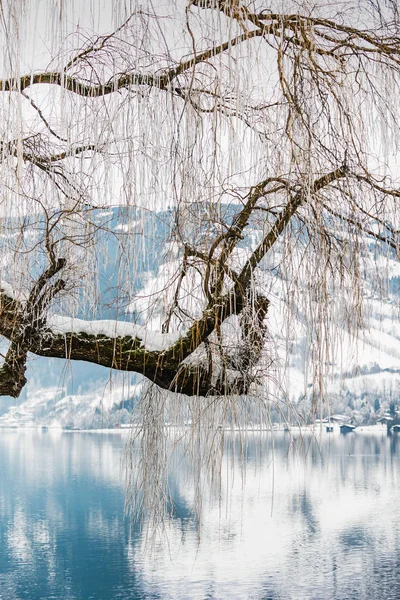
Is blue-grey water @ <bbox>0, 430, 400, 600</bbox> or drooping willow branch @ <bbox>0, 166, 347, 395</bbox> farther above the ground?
drooping willow branch @ <bbox>0, 166, 347, 395</bbox>

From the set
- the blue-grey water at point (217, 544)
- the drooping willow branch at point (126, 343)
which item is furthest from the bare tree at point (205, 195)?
the blue-grey water at point (217, 544)

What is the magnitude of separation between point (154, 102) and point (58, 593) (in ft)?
76.4

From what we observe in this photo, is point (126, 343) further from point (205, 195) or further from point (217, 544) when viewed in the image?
point (217, 544)

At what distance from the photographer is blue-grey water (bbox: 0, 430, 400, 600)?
23406mm

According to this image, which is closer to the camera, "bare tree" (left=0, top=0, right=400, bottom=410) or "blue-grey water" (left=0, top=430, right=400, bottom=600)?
"bare tree" (left=0, top=0, right=400, bottom=410)

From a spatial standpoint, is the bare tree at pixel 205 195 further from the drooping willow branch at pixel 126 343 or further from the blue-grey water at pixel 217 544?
the blue-grey water at pixel 217 544

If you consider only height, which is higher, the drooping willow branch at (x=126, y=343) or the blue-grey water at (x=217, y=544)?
the drooping willow branch at (x=126, y=343)

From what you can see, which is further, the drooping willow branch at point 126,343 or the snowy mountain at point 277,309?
the drooping willow branch at point 126,343

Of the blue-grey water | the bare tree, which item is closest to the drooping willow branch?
the bare tree

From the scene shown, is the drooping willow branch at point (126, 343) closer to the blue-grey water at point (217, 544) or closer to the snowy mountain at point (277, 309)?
the snowy mountain at point (277, 309)

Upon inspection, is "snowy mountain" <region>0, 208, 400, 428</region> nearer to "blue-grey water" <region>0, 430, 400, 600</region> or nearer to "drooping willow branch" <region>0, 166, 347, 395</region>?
"drooping willow branch" <region>0, 166, 347, 395</region>

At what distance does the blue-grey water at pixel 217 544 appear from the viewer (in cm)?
2341

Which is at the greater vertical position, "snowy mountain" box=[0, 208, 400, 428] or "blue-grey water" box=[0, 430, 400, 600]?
"snowy mountain" box=[0, 208, 400, 428]

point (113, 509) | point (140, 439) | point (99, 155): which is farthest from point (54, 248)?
point (113, 509)
